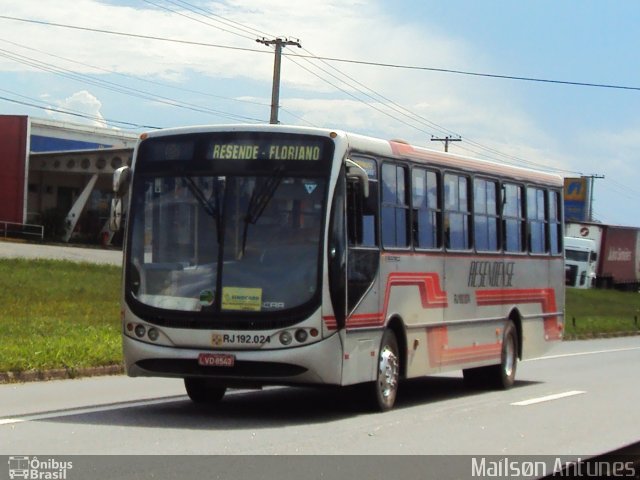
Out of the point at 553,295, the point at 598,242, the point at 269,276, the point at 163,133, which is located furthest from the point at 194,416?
the point at 598,242

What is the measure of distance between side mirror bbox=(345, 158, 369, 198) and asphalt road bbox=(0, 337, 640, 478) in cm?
236

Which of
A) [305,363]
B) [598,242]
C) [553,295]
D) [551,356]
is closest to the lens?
[305,363]

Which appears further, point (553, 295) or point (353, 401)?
point (553, 295)

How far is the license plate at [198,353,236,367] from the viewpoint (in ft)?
40.8

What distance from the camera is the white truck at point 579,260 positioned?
7312 centimetres

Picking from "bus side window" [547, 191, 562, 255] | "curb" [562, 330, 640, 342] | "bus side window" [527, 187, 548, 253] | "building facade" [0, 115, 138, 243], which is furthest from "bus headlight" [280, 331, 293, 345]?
"building facade" [0, 115, 138, 243]

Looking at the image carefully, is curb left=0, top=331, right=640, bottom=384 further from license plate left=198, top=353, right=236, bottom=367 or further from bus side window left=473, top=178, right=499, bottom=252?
bus side window left=473, top=178, right=499, bottom=252

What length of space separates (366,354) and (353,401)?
33.7 inches

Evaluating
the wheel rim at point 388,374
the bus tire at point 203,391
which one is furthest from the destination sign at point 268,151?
the bus tire at point 203,391

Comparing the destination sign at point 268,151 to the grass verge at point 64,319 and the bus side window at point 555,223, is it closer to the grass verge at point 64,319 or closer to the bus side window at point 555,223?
the grass verge at point 64,319

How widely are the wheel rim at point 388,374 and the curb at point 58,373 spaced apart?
540 centimetres

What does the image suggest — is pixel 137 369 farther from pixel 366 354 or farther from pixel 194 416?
pixel 366 354

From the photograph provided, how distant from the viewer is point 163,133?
13.4 meters

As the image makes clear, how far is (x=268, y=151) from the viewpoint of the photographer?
1297 cm
